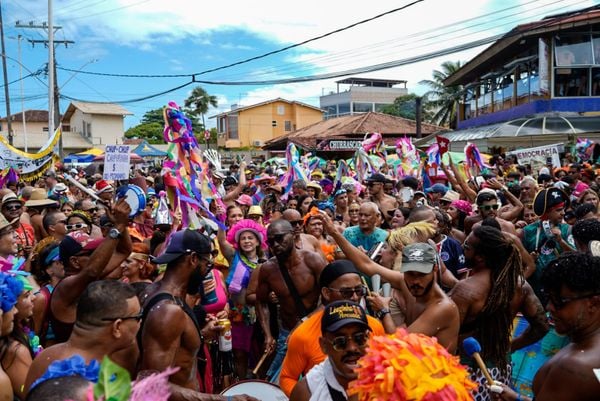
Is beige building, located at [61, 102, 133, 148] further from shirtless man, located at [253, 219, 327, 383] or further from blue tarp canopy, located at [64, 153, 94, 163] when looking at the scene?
shirtless man, located at [253, 219, 327, 383]

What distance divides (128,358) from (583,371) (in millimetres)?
2277

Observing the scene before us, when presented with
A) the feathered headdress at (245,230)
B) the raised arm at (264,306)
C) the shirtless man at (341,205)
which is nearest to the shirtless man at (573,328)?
the raised arm at (264,306)

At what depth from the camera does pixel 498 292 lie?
3.50m

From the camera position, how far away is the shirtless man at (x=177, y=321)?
2891mm

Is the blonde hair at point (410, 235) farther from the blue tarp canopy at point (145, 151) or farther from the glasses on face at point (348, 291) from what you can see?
the blue tarp canopy at point (145, 151)

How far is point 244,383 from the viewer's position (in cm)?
348

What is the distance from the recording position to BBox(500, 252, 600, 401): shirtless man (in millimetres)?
2213

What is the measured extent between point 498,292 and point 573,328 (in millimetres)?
1096

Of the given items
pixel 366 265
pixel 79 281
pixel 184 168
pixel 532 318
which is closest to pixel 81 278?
pixel 79 281

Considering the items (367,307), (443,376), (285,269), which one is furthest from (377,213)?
(443,376)

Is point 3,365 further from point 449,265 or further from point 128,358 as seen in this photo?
point 449,265

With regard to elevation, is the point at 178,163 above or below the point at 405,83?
below

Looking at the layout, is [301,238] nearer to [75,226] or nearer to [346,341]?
[75,226]

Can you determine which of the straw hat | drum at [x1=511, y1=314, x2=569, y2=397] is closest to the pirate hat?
drum at [x1=511, y1=314, x2=569, y2=397]
